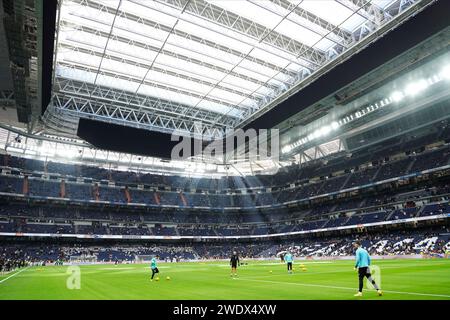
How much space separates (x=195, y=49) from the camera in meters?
34.8

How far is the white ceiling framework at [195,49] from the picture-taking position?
96.5 feet

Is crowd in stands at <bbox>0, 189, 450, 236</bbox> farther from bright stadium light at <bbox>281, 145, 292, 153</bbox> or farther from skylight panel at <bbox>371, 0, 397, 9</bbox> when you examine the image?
skylight panel at <bbox>371, 0, 397, 9</bbox>

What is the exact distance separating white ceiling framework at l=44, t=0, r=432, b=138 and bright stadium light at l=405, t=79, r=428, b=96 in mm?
12829

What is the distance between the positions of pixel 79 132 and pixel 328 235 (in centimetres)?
4716

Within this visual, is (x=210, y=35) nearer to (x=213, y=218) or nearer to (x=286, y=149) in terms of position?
(x=286, y=149)

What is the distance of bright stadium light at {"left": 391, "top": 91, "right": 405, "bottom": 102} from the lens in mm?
41844

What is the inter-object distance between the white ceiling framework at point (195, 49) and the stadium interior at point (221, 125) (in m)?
0.20

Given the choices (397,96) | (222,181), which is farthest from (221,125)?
(222,181)

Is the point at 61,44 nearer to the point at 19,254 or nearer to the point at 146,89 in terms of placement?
the point at 146,89

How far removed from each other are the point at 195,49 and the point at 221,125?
63.3 ft

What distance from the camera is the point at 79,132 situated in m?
44.4

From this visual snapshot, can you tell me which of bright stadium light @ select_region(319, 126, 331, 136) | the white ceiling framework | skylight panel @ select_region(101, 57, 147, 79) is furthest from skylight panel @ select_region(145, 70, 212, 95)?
bright stadium light @ select_region(319, 126, 331, 136)

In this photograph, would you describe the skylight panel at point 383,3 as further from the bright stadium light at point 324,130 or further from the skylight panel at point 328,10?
the bright stadium light at point 324,130

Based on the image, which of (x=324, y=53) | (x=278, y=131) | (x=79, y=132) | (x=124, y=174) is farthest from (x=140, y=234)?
(x=324, y=53)
